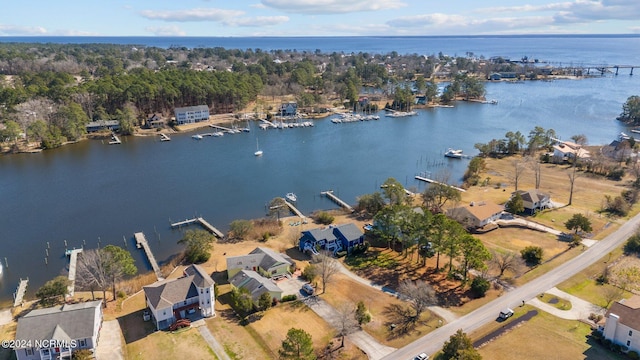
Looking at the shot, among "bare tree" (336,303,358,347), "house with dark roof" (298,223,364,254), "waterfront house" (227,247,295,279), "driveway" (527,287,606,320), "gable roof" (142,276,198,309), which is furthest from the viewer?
"house with dark roof" (298,223,364,254)

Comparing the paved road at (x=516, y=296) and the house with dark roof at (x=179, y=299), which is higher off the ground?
the house with dark roof at (x=179, y=299)

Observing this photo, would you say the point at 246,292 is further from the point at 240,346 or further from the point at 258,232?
the point at 258,232

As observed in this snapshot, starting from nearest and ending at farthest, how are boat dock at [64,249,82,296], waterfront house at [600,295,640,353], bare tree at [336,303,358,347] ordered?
waterfront house at [600,295,640,353] → bare tree at [336,303,358,347] → boat dock at [64,249,82,296]

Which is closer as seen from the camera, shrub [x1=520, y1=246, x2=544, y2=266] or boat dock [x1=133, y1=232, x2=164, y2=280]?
shrub [x1=520, y1=246, x2=544, y2=266]

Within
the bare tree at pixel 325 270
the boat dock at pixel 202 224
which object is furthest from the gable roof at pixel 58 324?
the boat dock at pixel 202 224

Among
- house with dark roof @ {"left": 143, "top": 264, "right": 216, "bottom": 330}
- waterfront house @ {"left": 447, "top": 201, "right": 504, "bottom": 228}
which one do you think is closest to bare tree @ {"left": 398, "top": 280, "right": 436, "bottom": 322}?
house with dark roof @ {"left": 143, "top": 264, "right": 216, "bottom": 330}

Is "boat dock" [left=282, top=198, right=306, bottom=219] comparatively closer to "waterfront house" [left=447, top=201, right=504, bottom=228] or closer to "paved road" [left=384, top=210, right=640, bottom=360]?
"waterfront house" [left=447, top=201, right=504, bottom=228]

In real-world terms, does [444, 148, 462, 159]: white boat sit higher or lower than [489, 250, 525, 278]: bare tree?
higher

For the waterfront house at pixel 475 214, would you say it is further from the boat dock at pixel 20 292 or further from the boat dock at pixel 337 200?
the boat dock at pixel 20 292
